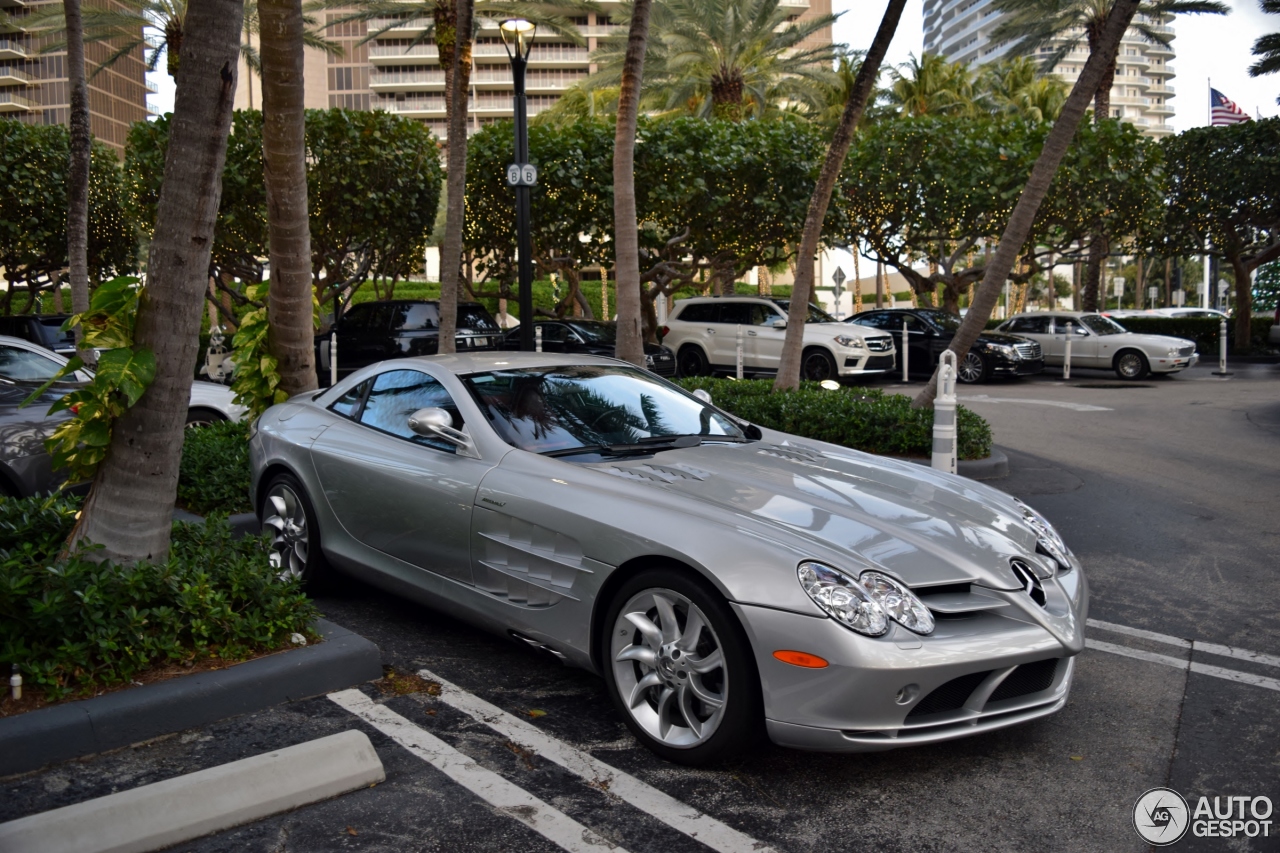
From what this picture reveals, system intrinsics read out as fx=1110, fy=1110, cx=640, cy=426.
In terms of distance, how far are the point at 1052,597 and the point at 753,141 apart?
22707 mm

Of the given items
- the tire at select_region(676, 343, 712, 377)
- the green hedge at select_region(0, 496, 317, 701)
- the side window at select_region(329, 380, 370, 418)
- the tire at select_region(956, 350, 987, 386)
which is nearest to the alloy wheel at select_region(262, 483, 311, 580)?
the side window at select_region(329, 380, 370, 418)

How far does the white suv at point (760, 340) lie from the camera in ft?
65.6

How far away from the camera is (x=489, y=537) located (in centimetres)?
458

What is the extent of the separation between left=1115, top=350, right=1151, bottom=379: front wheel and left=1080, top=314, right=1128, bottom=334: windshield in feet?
2.63

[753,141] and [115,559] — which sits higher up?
[753,141]

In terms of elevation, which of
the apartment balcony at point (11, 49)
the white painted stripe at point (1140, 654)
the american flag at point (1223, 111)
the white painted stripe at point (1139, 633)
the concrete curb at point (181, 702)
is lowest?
the white painted stripe at point (1139, 633)

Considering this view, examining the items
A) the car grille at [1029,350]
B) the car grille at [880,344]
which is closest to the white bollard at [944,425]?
the car grille at [880,344]

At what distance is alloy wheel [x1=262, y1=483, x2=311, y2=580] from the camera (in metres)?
5.87

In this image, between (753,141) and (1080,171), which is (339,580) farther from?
(1080,171)

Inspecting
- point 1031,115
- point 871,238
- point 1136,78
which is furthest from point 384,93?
point 1136,78

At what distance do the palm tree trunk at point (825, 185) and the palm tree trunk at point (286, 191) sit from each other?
220 inches

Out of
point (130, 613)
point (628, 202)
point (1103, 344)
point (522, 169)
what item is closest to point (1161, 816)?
point (130, 613)

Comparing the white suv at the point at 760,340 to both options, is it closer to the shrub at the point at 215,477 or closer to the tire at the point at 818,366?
the tire at the point at 818,366

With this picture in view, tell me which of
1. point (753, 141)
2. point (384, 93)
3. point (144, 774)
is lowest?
point (144, 774)
